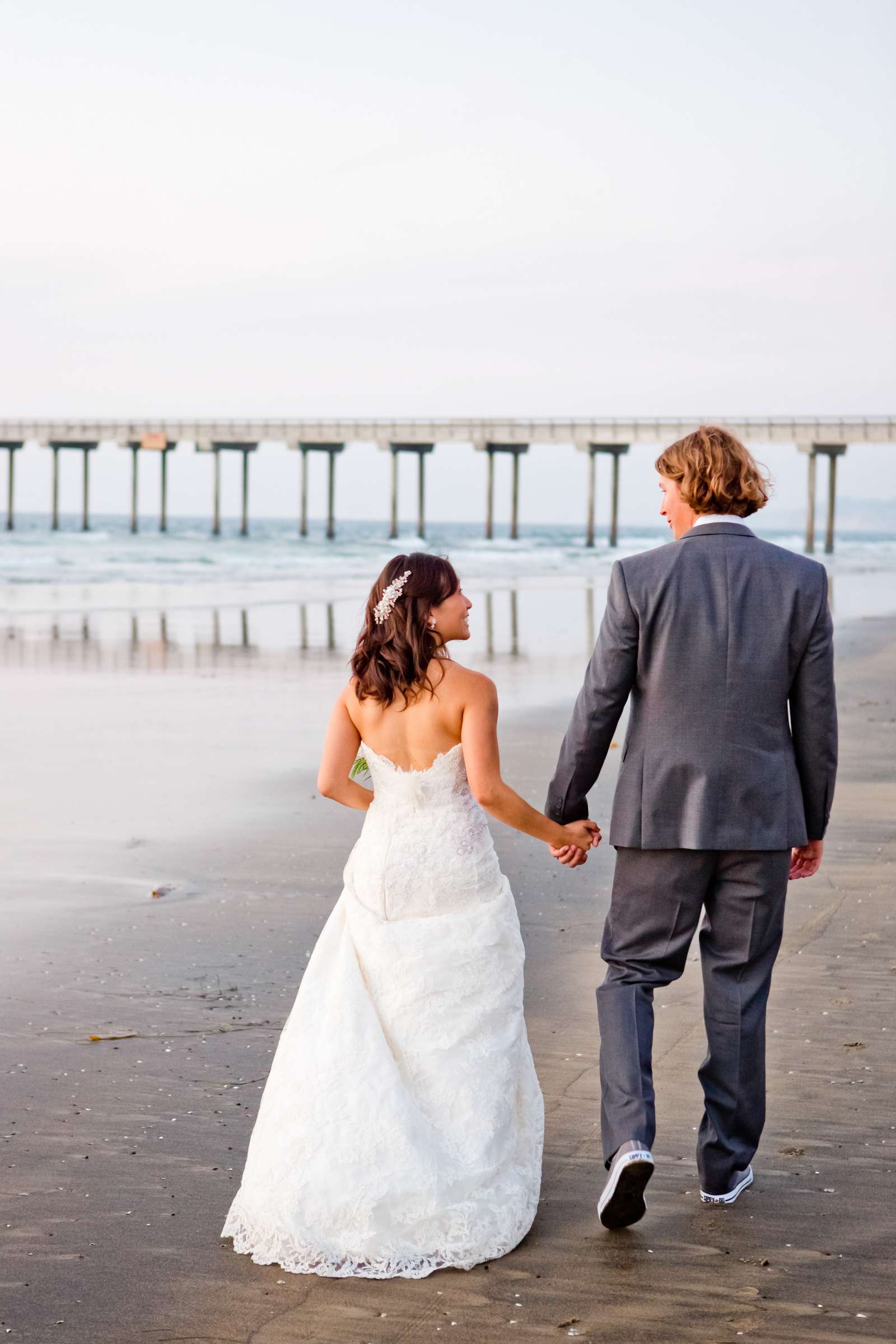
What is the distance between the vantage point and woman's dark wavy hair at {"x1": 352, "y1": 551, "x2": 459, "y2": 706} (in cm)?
285

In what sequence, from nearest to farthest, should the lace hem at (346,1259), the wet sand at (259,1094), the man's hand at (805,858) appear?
the wet sand at (259,1094)
the lace hem at (346,1259)
the man's hand at (805,858)

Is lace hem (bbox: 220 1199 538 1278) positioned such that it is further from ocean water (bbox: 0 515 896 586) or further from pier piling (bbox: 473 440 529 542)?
pier piling (bbox: 473 440 529 542)

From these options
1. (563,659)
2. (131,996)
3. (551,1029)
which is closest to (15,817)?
(131,996)

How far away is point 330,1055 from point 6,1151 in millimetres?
845

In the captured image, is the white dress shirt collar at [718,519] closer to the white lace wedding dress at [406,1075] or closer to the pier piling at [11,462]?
the white lace wedding dress at [406,1075]

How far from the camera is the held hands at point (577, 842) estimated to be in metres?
3.05

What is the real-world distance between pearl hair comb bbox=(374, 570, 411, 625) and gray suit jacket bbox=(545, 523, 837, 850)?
40 centimetres

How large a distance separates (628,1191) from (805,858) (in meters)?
0.76

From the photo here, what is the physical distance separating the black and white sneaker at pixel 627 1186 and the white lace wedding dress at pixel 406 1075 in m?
0.15

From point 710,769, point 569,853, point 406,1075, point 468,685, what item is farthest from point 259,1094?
point 710,769

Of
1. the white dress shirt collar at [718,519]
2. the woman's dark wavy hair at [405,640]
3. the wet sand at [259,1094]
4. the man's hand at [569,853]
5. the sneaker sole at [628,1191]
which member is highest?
the white dress shirt collar at [718,519]

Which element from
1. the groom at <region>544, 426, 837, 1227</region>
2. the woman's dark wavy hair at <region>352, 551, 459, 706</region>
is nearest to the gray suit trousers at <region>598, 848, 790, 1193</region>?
the groom at <region>544, 426, 837, 1227</region>

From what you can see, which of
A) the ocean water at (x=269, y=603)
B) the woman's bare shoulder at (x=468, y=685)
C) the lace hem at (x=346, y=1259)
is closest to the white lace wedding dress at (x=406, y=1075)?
the lace hem at (x=346, y=1259)

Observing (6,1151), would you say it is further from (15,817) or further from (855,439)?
(855,439)
